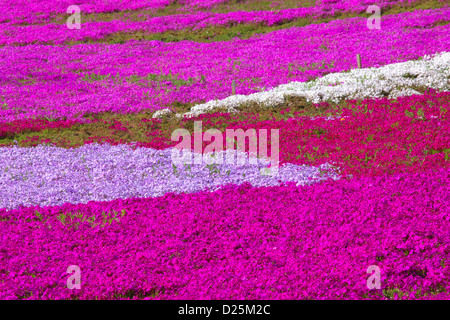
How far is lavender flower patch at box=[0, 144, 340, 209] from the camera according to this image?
45.1 ft

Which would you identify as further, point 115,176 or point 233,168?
point 233,168

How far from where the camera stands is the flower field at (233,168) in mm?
9336

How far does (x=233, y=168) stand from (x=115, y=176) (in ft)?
10.9

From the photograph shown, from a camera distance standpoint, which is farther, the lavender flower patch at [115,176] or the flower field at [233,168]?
the lavender flower patch at [115,176]

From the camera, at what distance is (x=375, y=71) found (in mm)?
24672

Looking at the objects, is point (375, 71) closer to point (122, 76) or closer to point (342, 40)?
point (342, 40)

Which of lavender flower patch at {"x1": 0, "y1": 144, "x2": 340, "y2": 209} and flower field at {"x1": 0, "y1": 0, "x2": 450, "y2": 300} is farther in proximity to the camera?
lavender flower patch at {"x1": 0, "y1": 144, "x2": 340, "y2": 209}

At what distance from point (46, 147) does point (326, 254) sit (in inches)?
470

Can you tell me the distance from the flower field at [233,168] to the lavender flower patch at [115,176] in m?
0.07

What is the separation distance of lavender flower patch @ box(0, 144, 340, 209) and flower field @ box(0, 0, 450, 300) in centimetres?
7

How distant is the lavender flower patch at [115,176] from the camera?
45.1 feet

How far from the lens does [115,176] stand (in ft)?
49.3
